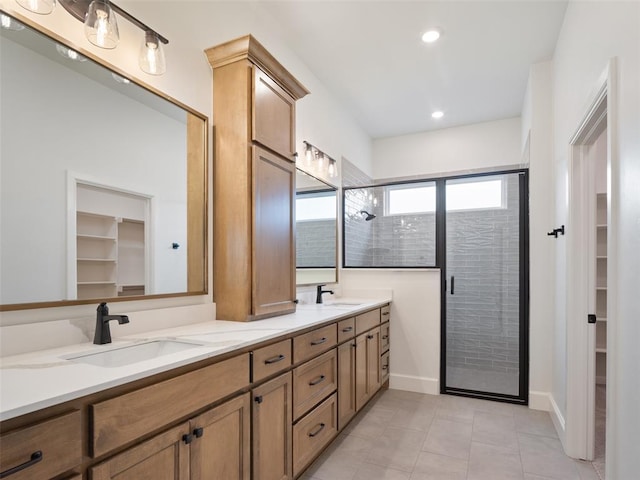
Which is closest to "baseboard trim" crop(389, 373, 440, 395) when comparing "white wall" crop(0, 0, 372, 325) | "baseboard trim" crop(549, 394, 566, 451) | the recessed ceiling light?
"baseboard trim" crop(549, 394, 566, 451)

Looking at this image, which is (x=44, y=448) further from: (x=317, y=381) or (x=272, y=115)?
(x=272, y=115)

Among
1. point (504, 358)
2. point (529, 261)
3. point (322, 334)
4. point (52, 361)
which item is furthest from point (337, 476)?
point (529, 261)

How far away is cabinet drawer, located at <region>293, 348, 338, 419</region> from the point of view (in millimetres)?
1881

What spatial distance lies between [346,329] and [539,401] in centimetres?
190

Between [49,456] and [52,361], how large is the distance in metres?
0.39

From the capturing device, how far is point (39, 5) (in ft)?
4.21

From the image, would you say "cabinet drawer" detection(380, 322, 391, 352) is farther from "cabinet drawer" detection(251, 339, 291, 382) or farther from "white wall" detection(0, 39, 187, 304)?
"white wall" detection(0, 39, 187, 304)

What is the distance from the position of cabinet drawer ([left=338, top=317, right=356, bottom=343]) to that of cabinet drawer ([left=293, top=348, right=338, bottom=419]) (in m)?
0.14

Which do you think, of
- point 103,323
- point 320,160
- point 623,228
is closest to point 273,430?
point 103,323

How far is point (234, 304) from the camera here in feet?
6.64

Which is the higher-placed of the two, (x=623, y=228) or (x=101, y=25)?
(x=101, y=25)

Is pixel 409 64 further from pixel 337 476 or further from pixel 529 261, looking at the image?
pixel 337 476

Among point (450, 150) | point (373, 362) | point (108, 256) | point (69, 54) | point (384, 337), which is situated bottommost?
point (373, 362)

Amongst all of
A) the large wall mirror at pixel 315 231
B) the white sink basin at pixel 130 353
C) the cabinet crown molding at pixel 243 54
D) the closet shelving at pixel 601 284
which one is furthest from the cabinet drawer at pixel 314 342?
the closet shelving at pixel 601 284
